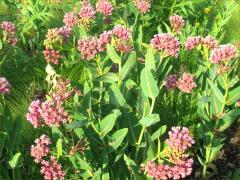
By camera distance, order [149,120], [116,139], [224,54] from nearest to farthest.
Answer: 1. [149,120]
2. [116,139]
3. [224,54]

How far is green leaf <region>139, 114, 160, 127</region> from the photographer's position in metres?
2.27

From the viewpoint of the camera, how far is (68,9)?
14.2 ft

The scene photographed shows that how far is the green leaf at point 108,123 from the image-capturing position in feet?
7.63

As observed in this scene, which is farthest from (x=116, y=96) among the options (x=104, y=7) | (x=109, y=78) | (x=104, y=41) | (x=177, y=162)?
(x=104, y=7)

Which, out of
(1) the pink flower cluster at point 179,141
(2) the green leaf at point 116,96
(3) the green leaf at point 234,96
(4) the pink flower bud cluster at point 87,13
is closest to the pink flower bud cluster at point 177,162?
(1) the pink flower cluster at point 179,141

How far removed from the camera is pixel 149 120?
230cm

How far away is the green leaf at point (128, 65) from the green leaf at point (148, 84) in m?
0.21

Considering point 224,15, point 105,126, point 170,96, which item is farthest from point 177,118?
point 224,15

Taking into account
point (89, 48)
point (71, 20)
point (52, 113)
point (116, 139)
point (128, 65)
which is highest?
point (71, 20)

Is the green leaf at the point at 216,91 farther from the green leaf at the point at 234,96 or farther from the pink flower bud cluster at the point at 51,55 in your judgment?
the pink flower bud cluster at the point at 51,55

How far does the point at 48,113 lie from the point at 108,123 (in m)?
0.32

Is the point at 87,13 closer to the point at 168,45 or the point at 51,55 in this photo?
the point at 51,55

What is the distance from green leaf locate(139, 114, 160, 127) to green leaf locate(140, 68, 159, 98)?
135mm

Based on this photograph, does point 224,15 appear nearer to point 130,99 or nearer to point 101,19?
point 101,19
